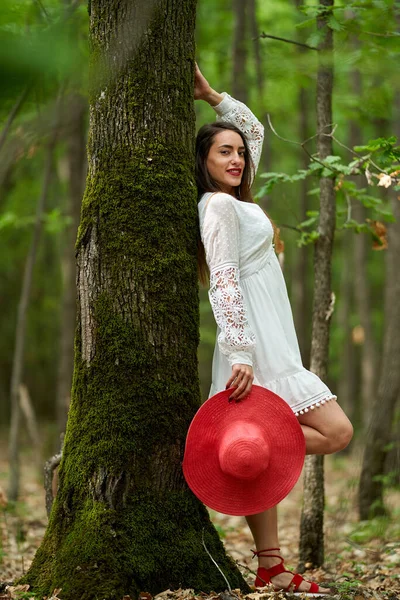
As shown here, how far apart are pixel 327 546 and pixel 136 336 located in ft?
11.0

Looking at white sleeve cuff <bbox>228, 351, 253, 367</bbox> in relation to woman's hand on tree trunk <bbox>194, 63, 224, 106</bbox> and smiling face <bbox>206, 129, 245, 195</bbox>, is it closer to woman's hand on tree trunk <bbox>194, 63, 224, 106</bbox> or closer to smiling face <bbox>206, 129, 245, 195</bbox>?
smiling face <bbox>206, 129, 245, 195</bbox>

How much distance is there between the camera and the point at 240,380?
3.41m

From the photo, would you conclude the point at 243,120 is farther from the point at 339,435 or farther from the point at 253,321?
the point at 339,435

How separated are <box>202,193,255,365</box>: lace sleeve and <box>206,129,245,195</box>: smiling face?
309mm

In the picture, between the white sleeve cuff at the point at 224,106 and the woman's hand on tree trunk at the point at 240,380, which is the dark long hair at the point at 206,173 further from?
the woman's hand on tree trunk at the point at 240,380

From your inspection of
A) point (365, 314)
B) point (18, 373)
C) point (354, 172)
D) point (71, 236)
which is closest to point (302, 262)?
point (365, 314)

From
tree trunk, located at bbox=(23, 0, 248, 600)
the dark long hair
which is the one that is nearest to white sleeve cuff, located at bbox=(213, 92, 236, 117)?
the dark long hair

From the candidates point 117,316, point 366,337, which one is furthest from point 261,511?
point 366,337

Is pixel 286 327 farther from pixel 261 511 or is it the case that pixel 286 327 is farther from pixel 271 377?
pixel 261 511

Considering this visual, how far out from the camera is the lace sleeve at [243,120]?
4.21 metres

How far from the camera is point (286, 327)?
375 centimetres

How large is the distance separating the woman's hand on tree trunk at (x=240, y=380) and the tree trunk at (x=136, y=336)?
219 millimetres

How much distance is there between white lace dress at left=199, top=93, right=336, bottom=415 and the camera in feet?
11.3

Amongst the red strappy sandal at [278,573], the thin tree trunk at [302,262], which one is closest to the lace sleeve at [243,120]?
the red strappy sandal at [278,573]
